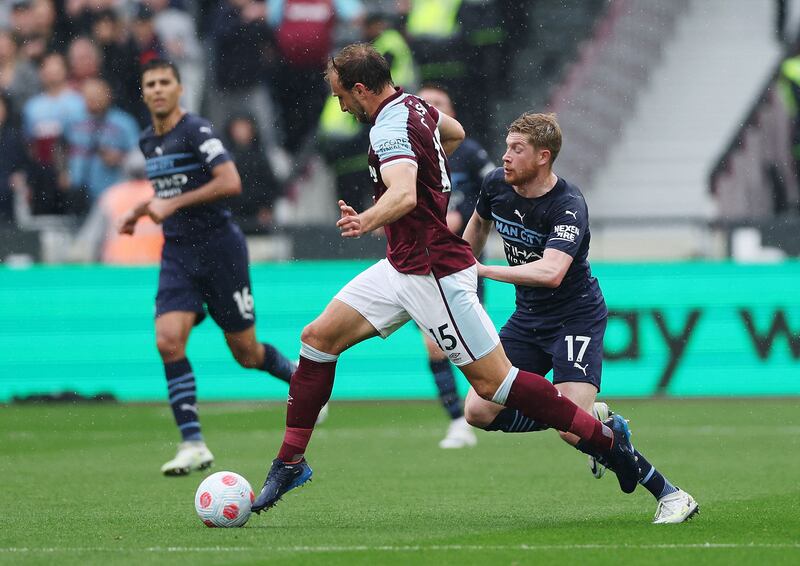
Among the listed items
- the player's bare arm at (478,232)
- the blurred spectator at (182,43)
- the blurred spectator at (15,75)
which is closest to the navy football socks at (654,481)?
the player's bare arm at (478,232)

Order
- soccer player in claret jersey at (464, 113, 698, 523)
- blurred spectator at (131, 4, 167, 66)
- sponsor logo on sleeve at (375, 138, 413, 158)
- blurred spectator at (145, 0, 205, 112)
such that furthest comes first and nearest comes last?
blurred spectator at (145, 0, 205, 112) < blurred spectator at (131, 4, 167, 66) < soccer player in claret jersey at (464, 113, 698, 523) < sponsor logo on sleeve at (375, 138, 413, 158)

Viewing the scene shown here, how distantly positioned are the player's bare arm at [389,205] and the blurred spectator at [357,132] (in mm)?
9768

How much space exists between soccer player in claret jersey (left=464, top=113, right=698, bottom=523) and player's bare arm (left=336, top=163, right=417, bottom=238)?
2.92ft

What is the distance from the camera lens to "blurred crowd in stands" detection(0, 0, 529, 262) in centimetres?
1659

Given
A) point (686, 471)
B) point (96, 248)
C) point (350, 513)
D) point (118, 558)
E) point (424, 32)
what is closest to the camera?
point (118, 558)

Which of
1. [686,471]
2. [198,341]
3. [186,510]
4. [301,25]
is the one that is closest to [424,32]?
[301,25]

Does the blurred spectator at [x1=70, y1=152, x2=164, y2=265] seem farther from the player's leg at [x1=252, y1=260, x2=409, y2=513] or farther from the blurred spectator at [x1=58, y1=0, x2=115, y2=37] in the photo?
the player's leg at [x1=252, y1=260, x2=409, y2=513]

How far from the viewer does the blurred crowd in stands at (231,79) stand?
16.6 metres

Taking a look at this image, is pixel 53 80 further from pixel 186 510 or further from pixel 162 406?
pixel 186 510

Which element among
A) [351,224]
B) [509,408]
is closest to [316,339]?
[351,224]

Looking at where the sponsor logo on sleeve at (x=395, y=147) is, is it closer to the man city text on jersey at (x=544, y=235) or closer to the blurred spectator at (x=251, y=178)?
the man city text on jersey at (x=544, y=235)

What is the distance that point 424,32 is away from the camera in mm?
16891

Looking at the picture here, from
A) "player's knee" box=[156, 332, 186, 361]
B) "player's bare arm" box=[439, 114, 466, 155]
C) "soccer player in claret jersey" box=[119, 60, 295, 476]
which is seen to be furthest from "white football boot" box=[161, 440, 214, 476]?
"player's bare arm" box=[439, 114, 466, 155]

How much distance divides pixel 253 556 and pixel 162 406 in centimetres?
826
